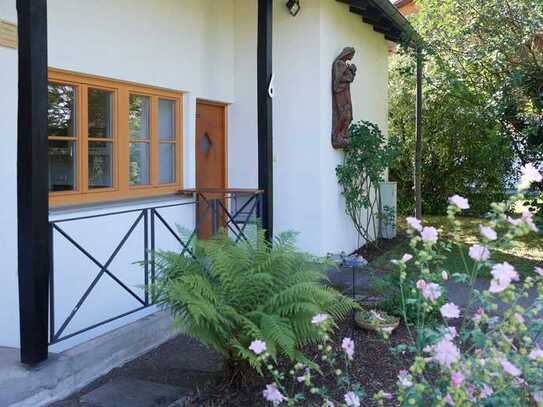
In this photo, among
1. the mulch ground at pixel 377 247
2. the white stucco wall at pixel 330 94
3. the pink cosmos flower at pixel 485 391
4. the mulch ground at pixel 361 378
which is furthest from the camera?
the mulch ground at pixel 377 247

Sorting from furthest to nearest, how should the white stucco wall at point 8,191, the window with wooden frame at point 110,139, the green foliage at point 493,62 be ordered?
1. the green foliage at point 493,62
2. the window with wooden frame at point 110,139
3. the white stucco wall at point 8,191

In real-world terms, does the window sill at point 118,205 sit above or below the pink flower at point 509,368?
above

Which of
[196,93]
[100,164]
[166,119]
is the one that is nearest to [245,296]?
[100,164]

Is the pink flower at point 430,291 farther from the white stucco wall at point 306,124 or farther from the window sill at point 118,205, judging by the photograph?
the white stucco wall at point 306,124

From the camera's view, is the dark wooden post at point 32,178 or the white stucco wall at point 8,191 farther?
the white stucco wall at point 8,191

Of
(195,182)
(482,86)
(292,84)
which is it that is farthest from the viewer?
(482,86)

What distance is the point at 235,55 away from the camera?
7.45m

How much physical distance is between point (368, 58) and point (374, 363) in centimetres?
618

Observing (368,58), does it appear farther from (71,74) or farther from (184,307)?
(184,307)

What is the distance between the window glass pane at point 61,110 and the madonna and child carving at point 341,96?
354 cm

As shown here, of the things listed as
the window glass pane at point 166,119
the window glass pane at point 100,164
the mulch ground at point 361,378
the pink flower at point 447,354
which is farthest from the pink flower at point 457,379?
the window glass pane at point 166,119

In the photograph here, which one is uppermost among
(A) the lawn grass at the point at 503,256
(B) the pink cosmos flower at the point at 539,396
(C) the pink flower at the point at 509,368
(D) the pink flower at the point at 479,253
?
(D) the pink flower at the point at 479,253

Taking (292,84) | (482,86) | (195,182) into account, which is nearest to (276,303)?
(195,182)

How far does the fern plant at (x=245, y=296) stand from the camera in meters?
3.21
